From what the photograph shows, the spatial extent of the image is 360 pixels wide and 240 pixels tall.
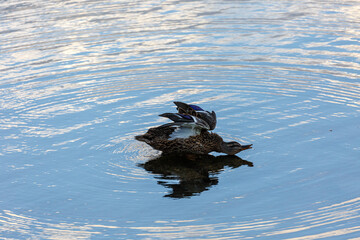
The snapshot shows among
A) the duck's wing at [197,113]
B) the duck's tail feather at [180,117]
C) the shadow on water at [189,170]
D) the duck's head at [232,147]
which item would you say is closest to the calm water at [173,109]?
the shadow on water at [189,170]

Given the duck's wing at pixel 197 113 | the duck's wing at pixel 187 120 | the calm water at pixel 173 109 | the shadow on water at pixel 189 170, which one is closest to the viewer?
the calm water at pixel 173 109

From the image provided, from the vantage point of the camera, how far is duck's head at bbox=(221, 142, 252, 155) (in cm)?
793

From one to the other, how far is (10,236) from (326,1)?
41.1 feet

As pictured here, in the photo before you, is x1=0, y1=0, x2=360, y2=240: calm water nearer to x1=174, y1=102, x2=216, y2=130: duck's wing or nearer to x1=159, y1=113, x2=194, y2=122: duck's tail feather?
x1=174, y1=102, x2=216, y2=130: duck's wing

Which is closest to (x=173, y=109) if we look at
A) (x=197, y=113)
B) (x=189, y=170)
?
(x=197, y=113)

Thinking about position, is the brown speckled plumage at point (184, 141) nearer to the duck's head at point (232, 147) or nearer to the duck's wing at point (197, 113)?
the duck's head at point (232, 147)

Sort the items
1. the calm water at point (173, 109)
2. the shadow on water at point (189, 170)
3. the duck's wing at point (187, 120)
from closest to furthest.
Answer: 1. the calm water at point (173, 109)
2. the shadow on water at point (189, 170)
3. the duck's wing at point (187, 120)

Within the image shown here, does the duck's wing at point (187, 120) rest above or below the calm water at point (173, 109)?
above

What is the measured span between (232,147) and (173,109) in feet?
5.95

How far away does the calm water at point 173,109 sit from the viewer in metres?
6.49

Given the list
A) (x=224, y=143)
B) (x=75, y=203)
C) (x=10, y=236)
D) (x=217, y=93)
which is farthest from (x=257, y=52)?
(x=10, y=236)

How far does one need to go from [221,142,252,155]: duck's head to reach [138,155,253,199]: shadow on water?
118 millimetres

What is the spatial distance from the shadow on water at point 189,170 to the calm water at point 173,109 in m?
0.03

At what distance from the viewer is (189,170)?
25.7 ft
